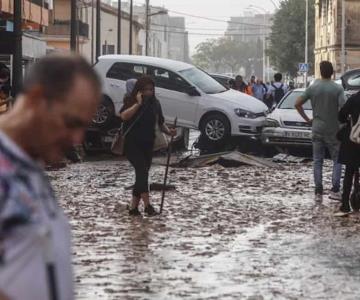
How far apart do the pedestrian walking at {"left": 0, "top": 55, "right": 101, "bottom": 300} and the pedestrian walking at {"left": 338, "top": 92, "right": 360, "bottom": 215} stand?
8976 mm

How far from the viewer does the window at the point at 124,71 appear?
22.0 metres

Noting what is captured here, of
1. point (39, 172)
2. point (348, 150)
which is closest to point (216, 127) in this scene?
point (348, 150)

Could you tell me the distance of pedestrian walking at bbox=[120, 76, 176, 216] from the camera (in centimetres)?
1124

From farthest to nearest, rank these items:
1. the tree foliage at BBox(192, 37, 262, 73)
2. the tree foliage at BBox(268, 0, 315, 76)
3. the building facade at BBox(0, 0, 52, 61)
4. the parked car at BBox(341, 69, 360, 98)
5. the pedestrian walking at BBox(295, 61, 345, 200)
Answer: the tree foliage at BBox(192, 37, 262, 73) → the tree foliage at BBox(268, 0, 315, 76) → the building facade at BBox(0, 0, 52, 61) → the parked car at BBox(341, 69, 360, 98) → the pedestrian walking at BBox(295, 61, 345, 200)

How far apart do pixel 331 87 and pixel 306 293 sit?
614 centimetres

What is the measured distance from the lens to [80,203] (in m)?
12.8

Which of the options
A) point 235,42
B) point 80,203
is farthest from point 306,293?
point 235,42

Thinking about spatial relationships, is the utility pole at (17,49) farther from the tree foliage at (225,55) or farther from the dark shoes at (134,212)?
the tree foliage at (225,55)

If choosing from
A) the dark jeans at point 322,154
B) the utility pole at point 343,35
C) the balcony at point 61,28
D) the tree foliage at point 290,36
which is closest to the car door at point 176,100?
the dark jeans at point 322,154

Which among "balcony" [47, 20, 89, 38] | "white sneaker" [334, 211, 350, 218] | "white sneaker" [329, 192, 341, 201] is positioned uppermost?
"balcony" [47, 20, 89, 38]

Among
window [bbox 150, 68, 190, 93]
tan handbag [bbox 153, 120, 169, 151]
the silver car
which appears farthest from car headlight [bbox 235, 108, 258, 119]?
tan handbag [bbox 153, 120, 169, 151]

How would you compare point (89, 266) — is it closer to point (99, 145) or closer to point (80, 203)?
point (80, 203)

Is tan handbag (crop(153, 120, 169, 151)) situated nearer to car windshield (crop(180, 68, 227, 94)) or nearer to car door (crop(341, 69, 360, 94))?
car door (crop(341, 69, 360, 94))

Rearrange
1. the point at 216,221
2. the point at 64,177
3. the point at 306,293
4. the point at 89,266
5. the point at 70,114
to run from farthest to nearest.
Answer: the point at 64,177 → the point at 216,221 → the point at 89,266 → the point at 306,293 → the point at 70,114
